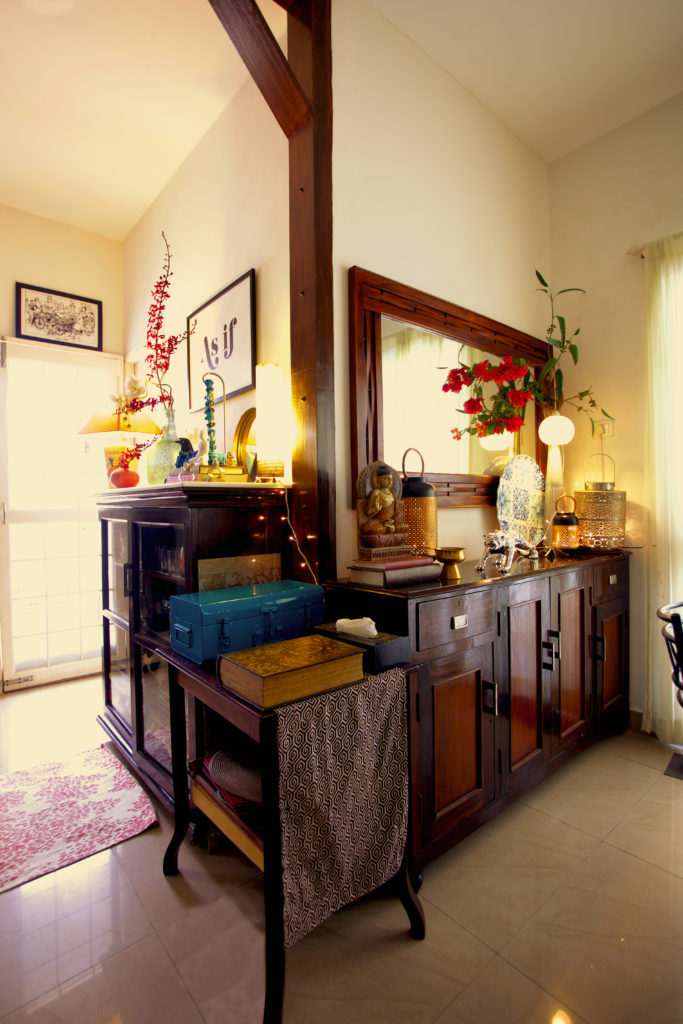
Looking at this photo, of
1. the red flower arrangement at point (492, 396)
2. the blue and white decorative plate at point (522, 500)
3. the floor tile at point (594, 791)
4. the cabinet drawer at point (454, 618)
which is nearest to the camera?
the cabinet drawer at point (454, 618)

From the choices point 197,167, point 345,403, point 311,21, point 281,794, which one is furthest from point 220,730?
point 197,167

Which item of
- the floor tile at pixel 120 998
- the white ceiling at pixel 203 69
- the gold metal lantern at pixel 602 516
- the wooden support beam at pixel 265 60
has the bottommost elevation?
the floor tile at pixel 120 998

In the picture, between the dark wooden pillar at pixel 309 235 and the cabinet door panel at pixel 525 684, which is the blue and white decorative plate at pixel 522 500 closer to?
the cabinet door panel at pixel 525 684

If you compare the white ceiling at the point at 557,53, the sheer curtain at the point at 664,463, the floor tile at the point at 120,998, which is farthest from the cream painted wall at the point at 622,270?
the floor tile at the point at 120,998

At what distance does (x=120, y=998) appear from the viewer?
1214 mm

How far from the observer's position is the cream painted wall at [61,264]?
138 inches

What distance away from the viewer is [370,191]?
209cm

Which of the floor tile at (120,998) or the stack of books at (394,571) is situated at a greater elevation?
the stack of books at (394,571)

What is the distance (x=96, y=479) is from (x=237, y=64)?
9.18 feet

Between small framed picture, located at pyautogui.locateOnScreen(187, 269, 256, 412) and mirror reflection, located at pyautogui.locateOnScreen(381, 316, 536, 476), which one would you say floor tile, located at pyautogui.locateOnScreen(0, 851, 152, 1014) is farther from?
small framed picture, located at pyautogui.locateOnScreen(187, 269, 256, 412)

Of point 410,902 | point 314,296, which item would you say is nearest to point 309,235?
point 314,296

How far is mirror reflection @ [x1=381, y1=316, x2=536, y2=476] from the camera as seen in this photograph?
2.15 meters

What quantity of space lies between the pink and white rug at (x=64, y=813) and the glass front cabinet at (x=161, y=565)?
0.10m

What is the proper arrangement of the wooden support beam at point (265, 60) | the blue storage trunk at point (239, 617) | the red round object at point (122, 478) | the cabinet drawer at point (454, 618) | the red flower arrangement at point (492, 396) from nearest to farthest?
the blue storage trunk at point (239, 617) → the cabinet drawer at point (454, 618) → the wooden support beam at point (265, 60) → the red flower arrangement at point (492, 396) → the red round object at point (122, 478)
